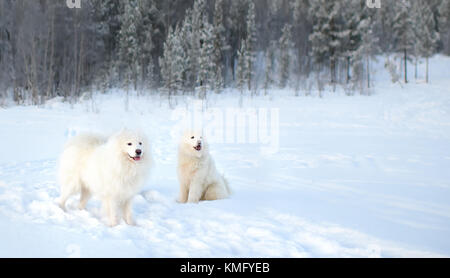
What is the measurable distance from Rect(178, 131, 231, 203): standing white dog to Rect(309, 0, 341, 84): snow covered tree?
88.7 feet

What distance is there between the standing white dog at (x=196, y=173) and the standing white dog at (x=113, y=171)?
1070mm

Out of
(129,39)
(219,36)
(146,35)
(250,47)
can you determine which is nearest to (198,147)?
(129,39)

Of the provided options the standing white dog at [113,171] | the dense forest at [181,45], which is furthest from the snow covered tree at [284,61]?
the standing white dog at [113,171]

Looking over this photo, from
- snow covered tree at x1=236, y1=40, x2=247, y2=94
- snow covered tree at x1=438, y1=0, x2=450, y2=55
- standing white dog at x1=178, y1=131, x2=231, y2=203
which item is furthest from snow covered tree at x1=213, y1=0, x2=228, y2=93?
snow covered tree at x1=438, y1=0, x2=450, y2=55

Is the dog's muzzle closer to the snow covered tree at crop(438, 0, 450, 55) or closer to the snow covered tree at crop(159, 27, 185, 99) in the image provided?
the snow covered tree at crop(159, 27, 185, 99)

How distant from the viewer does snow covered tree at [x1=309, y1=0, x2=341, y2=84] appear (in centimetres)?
3039

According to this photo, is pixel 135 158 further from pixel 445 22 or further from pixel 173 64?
pixel 445 22

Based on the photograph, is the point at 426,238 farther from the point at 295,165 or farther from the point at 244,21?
the point at 244,21

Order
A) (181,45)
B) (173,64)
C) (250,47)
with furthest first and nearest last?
(250,47) < (181,45) < (173,64)

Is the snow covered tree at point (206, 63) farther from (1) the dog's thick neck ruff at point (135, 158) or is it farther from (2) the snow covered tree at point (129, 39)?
(1) the dog's thick neck ruff at point (135, 158)

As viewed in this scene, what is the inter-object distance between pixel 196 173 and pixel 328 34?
29.7m

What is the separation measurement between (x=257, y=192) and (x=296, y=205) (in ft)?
3.28

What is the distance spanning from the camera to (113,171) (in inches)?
158
